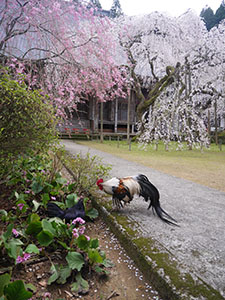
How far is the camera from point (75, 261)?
123 cm

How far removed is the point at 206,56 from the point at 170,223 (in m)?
12.4

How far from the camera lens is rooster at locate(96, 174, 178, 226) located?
174cm

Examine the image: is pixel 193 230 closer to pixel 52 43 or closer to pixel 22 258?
pixel 22 258

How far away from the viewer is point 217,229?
159cm

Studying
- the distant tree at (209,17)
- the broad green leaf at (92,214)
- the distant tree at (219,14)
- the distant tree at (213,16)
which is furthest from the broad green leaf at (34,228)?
the distant tree at (209,17)

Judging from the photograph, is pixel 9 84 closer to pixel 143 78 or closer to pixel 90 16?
pixel 90 16

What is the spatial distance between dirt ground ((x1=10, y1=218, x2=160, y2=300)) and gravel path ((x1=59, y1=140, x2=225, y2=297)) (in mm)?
225

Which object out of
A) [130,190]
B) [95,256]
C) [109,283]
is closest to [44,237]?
[95,256]

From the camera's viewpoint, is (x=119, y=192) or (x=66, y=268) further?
(x=119, y=192)

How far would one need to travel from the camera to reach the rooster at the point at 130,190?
1.74 metres

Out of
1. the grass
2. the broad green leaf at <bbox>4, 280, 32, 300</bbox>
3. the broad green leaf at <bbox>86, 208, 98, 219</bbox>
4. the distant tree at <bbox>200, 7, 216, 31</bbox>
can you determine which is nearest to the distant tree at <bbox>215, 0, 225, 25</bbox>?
the distant tree at <bbox>200, 7, 216, 31</bbox>

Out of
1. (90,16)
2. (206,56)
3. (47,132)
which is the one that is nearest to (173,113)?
(206,56)

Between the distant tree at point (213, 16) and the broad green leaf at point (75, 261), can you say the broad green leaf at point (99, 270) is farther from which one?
the distant tree at point (213, 16)

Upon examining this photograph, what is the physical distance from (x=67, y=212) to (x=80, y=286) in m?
0.73
